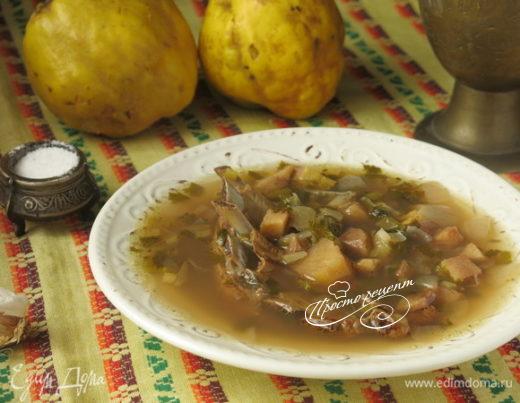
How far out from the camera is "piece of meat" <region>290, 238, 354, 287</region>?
1.47m

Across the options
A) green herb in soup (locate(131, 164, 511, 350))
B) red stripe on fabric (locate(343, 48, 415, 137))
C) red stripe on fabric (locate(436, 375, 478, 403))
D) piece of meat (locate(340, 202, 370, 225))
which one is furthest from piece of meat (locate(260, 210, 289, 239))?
red stripe on fabric (locate(343, 48, 415, 137))

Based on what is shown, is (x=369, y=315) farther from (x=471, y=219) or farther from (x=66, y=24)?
(x=66, y=24)

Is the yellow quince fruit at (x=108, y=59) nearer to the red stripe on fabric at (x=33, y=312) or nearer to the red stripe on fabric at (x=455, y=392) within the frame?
A: the red stripe on fabric at (x=33, y=312)

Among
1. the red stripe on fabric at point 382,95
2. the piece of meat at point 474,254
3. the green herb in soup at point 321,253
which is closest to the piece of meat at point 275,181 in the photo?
the green herb in soup at point 321,253

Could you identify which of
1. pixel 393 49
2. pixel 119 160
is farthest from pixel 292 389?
pixel 393 49

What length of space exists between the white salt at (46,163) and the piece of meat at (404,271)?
0.69 metres

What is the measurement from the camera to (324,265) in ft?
4.86

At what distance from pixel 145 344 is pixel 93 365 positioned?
3.8 inches

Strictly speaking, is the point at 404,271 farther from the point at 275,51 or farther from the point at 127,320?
the point at 275,51

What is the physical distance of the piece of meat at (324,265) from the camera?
147cm

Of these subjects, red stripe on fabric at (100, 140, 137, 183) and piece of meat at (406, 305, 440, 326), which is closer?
piece of meat at (406, 305, 440, 326)

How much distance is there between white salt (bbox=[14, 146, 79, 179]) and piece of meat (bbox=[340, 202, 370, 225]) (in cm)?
55

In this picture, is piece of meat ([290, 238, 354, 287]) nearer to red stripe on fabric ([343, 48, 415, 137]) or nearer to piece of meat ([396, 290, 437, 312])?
piece of meat ([396, 290, 437, 312])

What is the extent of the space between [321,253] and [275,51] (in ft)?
2.31
